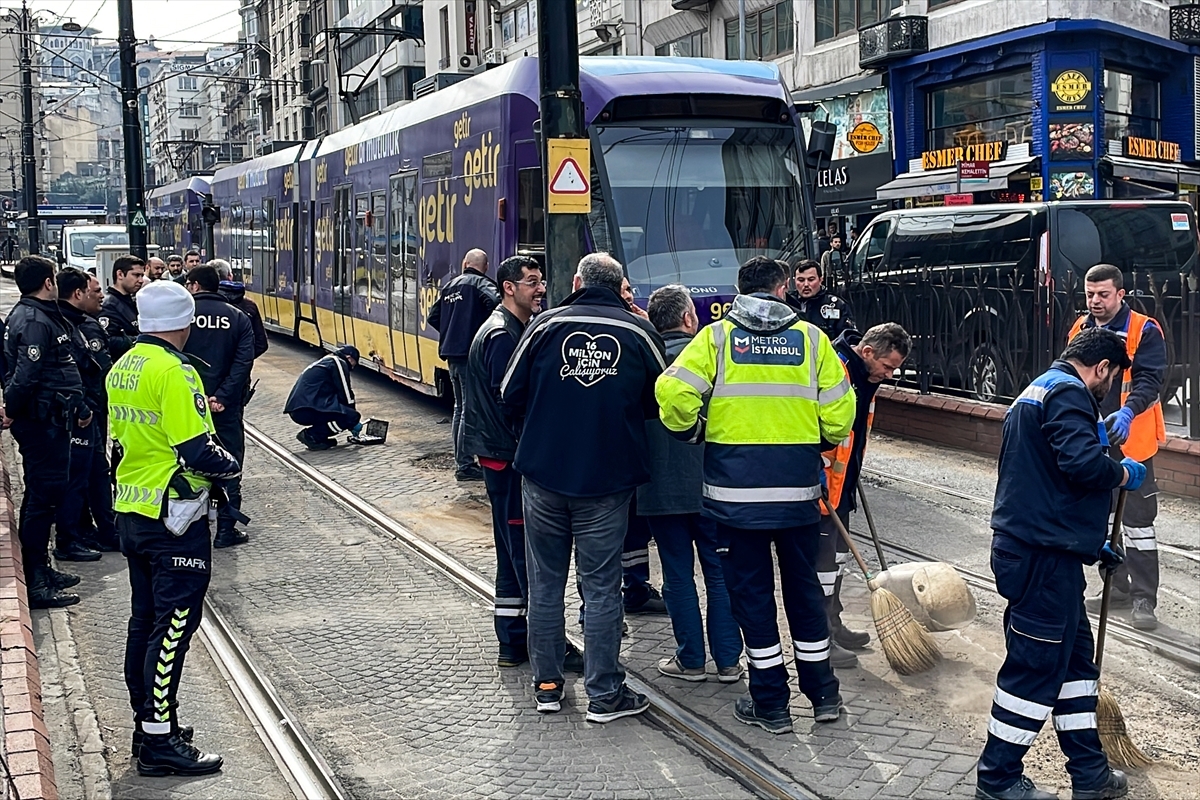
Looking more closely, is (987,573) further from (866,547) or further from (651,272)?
(651,272)

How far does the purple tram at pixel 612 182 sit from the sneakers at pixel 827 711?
4.94 metres

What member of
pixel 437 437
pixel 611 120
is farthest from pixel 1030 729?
pixel 437 437

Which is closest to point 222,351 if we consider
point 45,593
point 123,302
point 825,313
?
point 123,302

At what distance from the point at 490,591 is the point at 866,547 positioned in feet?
8.30

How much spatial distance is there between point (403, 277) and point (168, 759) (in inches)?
398

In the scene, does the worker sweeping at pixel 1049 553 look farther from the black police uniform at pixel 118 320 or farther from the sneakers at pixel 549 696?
the black police uniform at pixel 118 320

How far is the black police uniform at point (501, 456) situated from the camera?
6.17 metres

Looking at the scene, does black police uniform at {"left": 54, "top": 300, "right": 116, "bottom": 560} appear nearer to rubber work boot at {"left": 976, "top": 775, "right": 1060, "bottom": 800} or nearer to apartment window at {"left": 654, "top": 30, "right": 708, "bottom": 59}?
rubber work boot at {"left": 976, "top": 775, "right": 1060, "bottom": 800}

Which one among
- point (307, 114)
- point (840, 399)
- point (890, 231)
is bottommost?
point (840, 399)

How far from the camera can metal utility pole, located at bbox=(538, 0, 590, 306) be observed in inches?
337

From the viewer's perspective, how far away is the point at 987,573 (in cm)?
802

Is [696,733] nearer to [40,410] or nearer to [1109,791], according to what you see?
[1109,791]

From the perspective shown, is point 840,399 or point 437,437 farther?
point 437,437

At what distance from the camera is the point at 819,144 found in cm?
1136
